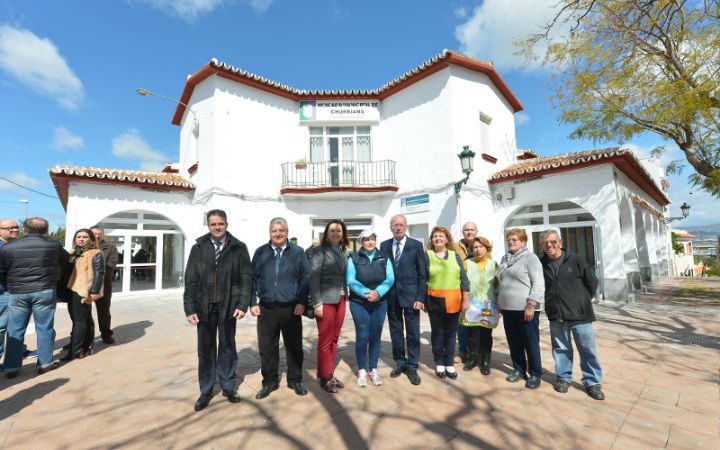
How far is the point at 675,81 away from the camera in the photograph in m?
6.45

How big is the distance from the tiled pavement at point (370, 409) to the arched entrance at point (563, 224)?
11.1ft

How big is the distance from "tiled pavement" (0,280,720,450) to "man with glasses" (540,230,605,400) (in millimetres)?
196

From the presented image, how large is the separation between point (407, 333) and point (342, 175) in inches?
315

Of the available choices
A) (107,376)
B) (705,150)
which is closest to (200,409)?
(107,376)

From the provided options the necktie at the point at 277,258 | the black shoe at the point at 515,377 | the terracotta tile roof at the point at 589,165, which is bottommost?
the black shoe at the point at 515,377

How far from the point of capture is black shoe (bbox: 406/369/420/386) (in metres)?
3.29

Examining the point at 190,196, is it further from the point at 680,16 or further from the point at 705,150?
the point at 705,150

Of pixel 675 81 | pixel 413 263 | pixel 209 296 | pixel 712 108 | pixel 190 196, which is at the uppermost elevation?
pixel 675 81

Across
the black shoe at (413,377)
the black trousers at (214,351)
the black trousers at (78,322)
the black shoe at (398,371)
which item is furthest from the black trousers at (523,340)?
the black trousers at (78,322)

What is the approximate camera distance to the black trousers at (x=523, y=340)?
321cm

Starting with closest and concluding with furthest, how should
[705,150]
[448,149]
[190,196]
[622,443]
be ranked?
[622,443] → [705,150] → [448,149] → [190,196]

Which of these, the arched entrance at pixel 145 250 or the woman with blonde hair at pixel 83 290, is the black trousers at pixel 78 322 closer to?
the woman with blonde hair at pixel 83 290

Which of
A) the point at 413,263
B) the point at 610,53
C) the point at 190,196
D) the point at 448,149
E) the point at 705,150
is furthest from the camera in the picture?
the point at 190,196

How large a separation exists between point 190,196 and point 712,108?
1322 centimetres
